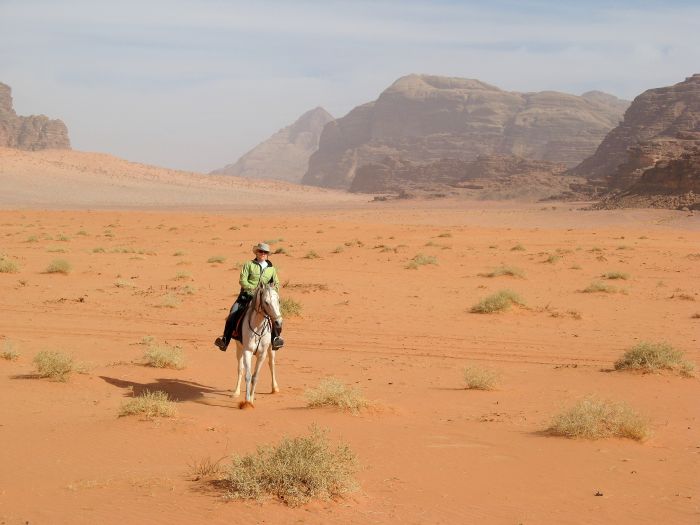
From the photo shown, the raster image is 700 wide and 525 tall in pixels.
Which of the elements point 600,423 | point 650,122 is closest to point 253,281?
point 600,423

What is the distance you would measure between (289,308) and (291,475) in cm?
1001

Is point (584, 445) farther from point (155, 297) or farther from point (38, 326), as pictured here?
point (155, 297)

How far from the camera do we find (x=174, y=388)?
955 cm

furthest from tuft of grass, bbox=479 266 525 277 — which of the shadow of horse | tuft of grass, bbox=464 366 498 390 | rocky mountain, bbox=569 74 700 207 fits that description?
rocky mountain, bbox=569 74 700 207

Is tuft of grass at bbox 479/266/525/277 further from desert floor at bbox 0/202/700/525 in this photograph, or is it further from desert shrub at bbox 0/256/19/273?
desert shrub at bbox 0/256/19/273

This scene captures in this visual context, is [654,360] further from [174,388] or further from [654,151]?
[654,151]

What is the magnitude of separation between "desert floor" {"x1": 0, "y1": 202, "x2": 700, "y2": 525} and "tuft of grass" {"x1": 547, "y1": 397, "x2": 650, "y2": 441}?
0.43 feet

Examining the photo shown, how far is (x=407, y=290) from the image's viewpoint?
2002cm

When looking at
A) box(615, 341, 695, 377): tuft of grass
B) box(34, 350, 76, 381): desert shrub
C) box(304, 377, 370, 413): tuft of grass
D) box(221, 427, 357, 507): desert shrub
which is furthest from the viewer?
box(615, 341, 695, 377): tuft of grass

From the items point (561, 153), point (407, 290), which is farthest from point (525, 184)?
point (407, 290)

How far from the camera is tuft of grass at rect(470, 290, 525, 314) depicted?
16.4 meters

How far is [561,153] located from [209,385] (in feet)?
578

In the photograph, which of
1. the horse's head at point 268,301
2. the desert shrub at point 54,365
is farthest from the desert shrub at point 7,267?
the horse's head at point 268,301

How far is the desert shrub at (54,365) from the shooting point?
9484mm
